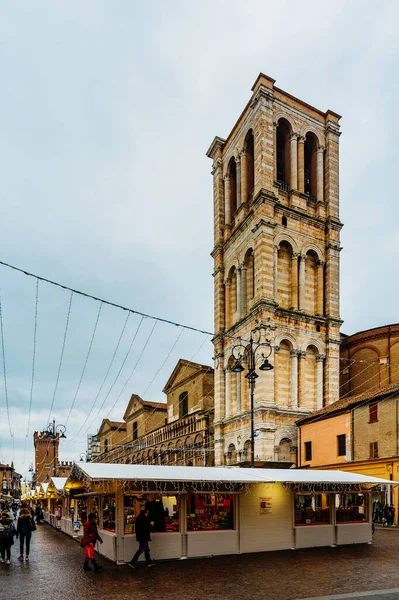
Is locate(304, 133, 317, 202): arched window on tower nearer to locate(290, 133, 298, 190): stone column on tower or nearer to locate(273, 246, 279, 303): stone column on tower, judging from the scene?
locate(290, 133, 298, 190): stone column on tower

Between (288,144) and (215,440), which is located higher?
(288,144)

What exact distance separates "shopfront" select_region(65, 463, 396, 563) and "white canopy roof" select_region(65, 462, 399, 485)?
0.10 ft

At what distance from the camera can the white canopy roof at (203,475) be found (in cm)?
1599

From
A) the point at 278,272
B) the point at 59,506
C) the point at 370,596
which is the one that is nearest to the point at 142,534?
the point at 370,596

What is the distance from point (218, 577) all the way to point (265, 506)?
534cm

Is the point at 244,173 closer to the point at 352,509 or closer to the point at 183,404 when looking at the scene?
the point at 183,404

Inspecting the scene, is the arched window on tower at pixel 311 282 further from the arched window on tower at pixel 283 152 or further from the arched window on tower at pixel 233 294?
the arched window on tower at pixel 283 152

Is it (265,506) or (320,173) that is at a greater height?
(320,173)

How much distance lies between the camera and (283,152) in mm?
49062

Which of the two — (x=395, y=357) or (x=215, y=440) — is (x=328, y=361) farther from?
(x=215, y=440)

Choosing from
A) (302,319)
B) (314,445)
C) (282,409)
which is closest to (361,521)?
(314,445)

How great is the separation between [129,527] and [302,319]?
3001 centimetres

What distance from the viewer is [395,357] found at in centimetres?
4431

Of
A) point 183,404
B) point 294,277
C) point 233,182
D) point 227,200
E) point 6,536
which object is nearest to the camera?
point 6,536
